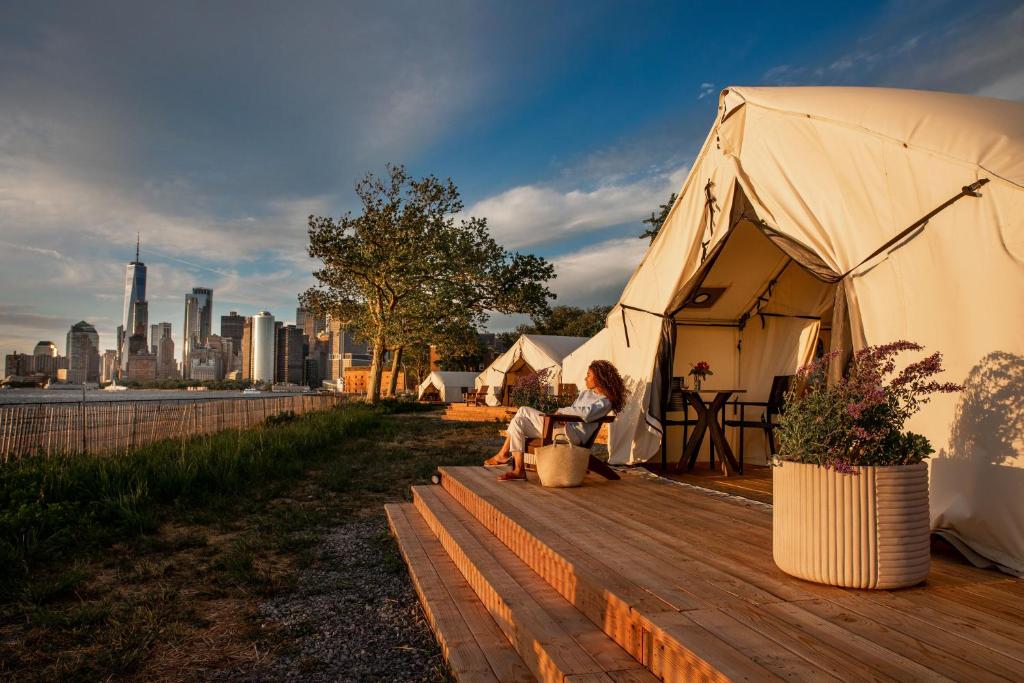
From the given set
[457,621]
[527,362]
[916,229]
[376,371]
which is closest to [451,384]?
[376,371]

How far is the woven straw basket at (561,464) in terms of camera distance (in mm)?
4266

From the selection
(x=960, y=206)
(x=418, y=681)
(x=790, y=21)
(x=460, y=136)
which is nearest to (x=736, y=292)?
(x=790, y=21)

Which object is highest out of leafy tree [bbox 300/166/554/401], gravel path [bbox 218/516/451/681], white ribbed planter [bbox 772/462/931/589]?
leafy tree [bbox 300/166/554/401]

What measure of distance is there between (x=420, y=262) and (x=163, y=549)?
15.3 m

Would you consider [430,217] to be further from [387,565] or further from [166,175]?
[387,565]

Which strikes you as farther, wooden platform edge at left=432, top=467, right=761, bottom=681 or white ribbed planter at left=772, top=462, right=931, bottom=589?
white ribbed planter at left=772, top=462, right=931, bottom=589

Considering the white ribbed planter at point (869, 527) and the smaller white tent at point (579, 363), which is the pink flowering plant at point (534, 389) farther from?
the white ribbed planter at point (869, 527)

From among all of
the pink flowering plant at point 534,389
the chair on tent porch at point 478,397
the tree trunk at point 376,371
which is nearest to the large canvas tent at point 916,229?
the pink flowering plant at point 534,389

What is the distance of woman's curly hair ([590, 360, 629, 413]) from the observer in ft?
15.4

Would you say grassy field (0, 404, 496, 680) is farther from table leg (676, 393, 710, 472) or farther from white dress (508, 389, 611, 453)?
table leg (676, 393, 710, 472)

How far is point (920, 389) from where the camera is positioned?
2182mm

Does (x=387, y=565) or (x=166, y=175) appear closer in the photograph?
(x=387, y=565)

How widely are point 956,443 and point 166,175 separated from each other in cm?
1355

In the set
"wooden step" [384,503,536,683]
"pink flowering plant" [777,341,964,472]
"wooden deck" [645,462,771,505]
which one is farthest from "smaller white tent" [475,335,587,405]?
"pink flowering plant" [777,341,964,472]
